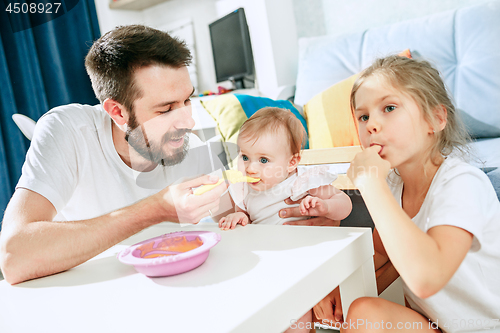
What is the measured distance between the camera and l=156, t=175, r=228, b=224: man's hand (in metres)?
0.68

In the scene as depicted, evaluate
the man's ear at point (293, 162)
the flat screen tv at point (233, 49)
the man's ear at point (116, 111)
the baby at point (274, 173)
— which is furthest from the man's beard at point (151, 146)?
the flat screen tv at point (233, 49)

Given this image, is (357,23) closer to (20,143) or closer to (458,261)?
(458,261)

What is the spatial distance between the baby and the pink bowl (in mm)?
360

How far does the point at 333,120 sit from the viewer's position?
1.65 metres

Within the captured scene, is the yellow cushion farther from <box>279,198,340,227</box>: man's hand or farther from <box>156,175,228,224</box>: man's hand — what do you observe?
<box>156,175,228,224</box>: man's hand

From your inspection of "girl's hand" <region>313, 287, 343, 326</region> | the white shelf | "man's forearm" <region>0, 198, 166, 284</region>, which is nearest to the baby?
"girl's hand" <region>313, 287, 343, 326</region>

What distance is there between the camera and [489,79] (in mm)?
1407

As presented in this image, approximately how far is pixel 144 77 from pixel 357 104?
0.58 metres

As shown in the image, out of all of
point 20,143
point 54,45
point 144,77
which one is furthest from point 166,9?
point 144,77

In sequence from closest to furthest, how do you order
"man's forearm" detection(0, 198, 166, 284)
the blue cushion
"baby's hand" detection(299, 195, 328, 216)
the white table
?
1. the white table
2. "man's forearm" detection(0, 198, 166, 284)
3. "baby's hand" detection(299, 195, 328, 216)
4. the blue cushion

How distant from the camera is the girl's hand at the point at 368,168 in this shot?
0.62 meters

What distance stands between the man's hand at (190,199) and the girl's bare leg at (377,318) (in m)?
0.30

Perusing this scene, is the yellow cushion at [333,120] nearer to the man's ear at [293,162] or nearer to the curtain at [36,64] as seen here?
the man's ear at [293,162]

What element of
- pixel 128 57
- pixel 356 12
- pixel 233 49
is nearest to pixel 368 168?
pixel 128 57
